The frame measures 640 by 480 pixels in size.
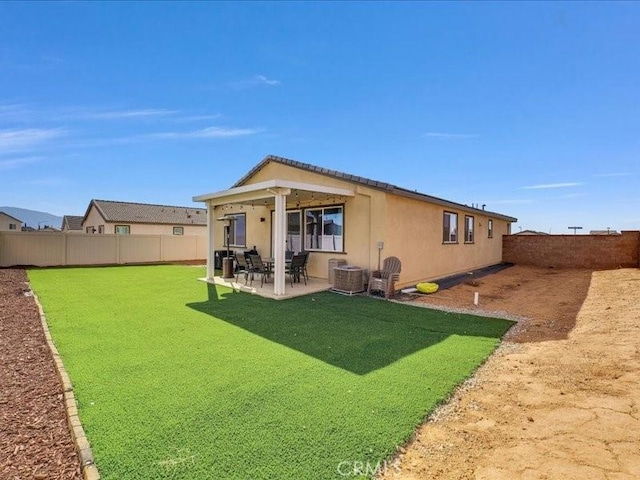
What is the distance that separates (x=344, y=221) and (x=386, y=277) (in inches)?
96.3

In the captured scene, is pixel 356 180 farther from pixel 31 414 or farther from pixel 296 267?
pixel 31 414

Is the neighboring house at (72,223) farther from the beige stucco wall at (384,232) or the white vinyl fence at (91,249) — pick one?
the beige stucco wall at (384,232)

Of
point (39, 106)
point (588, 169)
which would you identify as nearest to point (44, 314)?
point (39, 106)

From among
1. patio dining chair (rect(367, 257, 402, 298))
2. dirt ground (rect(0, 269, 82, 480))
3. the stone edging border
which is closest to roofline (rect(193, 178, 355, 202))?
patio dining chair (rect(367, 257, 402, 298))

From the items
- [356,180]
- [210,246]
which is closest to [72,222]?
[210,246]

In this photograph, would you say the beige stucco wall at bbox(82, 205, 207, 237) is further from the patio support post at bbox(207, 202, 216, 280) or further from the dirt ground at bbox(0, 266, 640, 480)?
the dirt ground at bbox(0, 266, 640, 480)

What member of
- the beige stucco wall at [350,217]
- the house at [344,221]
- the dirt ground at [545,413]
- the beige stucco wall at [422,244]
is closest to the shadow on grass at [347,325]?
the dirt ground at [545,413]

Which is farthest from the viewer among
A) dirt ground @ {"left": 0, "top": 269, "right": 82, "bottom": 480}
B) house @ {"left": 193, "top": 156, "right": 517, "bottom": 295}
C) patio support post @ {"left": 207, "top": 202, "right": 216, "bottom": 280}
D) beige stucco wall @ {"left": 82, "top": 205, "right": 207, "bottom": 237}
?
beige stucco wall @ {"left": 82, "top": 205, "right": 207, "bottom": 237}

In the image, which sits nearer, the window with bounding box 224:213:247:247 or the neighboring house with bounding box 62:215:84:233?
the window with bounding box 224:213:247:247

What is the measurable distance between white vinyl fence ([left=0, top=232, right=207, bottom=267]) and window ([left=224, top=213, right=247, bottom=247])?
6632mm

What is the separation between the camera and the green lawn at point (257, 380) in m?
2.69

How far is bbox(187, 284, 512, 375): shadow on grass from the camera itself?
5.13 meters

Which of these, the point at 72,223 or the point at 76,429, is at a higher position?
the point at 72,223

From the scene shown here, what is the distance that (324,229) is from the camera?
11.9m
